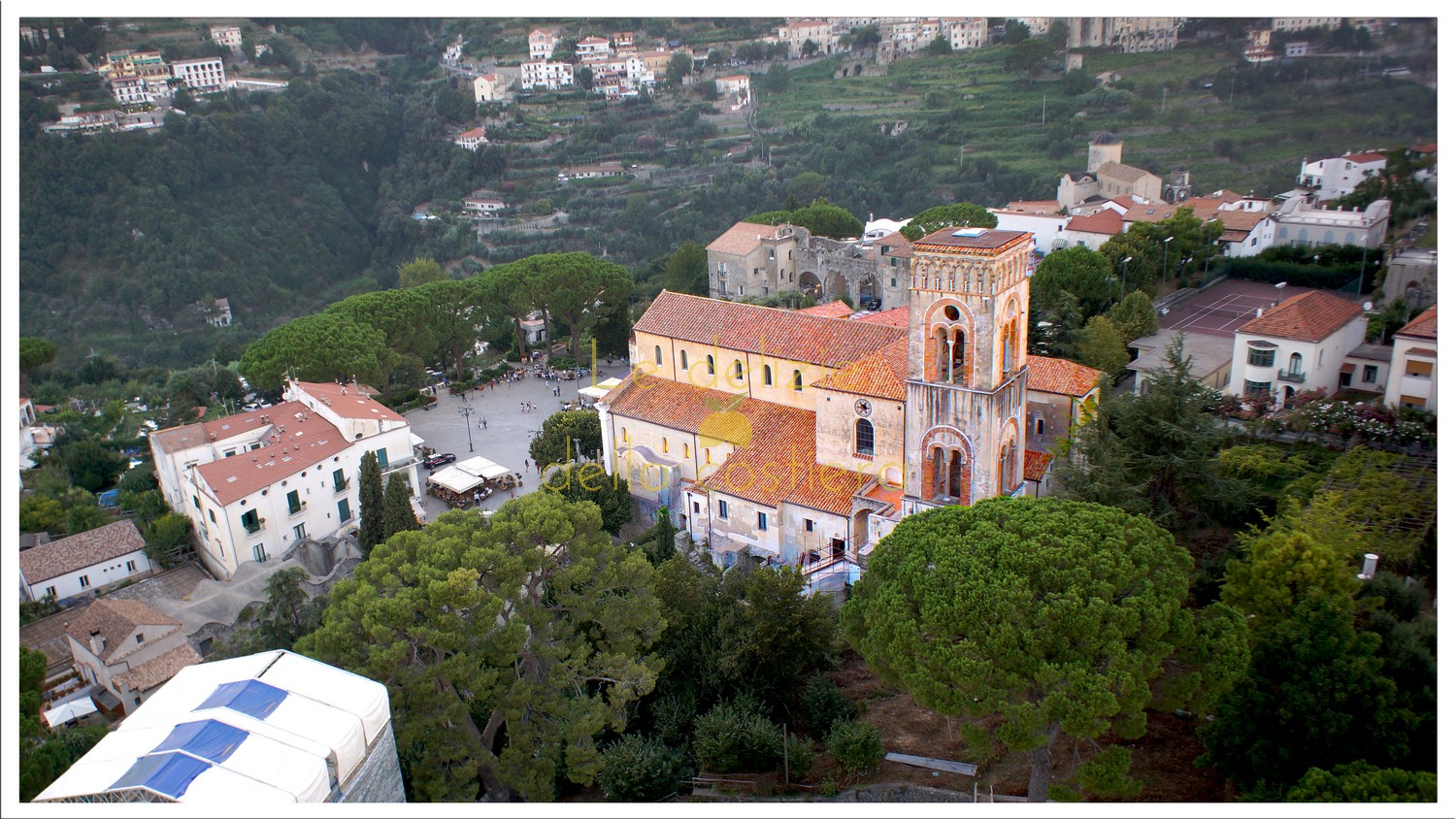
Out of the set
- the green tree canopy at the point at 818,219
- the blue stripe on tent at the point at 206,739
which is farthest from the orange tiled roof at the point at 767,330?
the green tree canopy at the point at 818,219

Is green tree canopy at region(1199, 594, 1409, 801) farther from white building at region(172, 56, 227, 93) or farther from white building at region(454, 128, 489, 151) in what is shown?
white building at region(172, 56, 227, 93)

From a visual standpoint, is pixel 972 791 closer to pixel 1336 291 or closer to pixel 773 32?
pixel 1336 291

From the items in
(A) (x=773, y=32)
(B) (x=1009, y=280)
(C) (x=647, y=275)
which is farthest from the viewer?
(A) (x=773, y=32)

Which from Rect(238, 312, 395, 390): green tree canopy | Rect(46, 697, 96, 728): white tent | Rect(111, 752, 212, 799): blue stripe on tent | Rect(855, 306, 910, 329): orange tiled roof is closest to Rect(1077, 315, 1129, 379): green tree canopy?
Rect(855, 306, 910, 329): orange tiled roof

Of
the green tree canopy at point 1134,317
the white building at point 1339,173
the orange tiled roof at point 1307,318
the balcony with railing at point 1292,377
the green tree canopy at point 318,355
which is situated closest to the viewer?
the orange tiled roof at point 1307,318

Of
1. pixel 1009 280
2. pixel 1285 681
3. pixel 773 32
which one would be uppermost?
pixel 773 32

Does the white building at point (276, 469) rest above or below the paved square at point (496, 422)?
above

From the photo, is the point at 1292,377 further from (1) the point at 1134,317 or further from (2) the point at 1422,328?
(1) the point at 1134,317

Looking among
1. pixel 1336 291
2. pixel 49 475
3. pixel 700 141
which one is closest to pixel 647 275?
pixel 700 141

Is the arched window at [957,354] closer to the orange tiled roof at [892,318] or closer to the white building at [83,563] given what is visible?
the orange tiled roof at [892,318]
